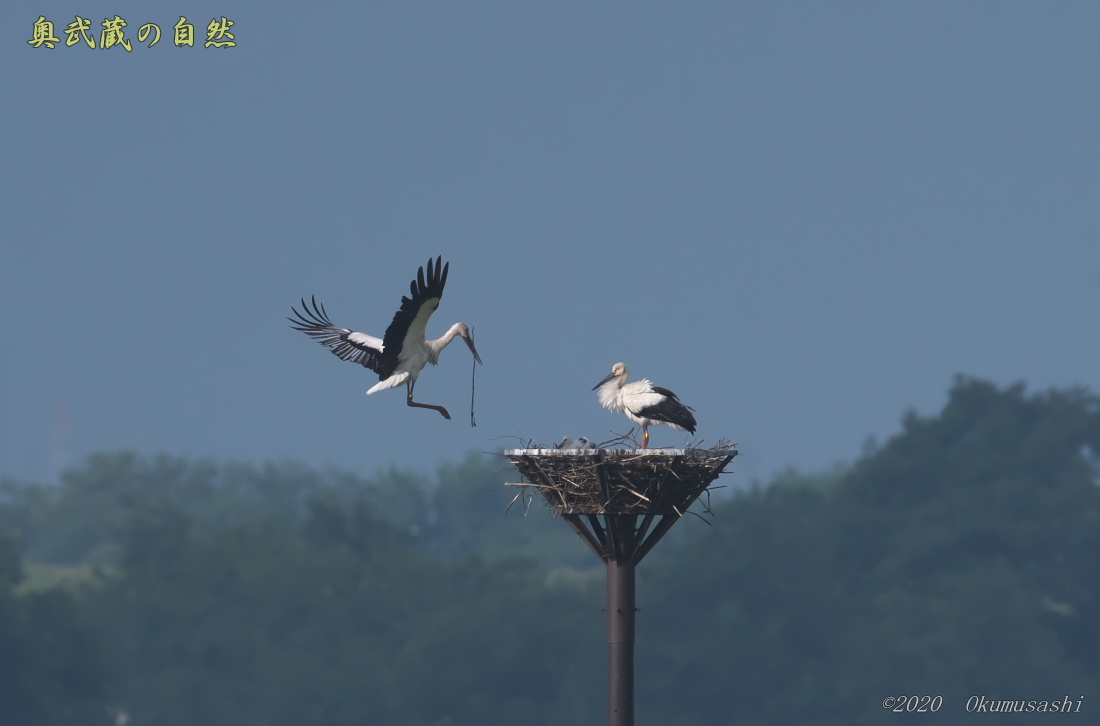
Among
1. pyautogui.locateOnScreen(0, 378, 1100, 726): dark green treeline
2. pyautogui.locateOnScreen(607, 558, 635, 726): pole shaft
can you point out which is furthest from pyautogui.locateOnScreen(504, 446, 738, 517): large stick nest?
pyautogui.locateOnScreen(0, 378, 1100, 726): dark green treeline

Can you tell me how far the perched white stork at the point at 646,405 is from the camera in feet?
79.0

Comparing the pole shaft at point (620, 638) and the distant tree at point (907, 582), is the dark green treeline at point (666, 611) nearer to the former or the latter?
the distant tree at point (907, 582)

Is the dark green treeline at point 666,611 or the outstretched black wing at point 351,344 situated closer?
the outstretched black wing at point 351,344

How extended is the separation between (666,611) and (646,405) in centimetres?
4927

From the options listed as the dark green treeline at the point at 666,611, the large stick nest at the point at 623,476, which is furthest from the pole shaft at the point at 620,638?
the dark green treeline at the point at 666,611

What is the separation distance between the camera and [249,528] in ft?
263

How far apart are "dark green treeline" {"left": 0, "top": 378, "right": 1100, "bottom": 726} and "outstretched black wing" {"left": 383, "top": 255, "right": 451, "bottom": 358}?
1860 inches

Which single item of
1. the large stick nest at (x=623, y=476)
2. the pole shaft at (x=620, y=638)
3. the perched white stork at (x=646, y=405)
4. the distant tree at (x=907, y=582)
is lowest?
the pole shaft at (x=620, y=638)

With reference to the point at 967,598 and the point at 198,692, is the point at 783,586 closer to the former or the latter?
the point at 967,598

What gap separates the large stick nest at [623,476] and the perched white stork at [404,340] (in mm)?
1462

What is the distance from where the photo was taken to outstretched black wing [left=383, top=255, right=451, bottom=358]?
20.5m

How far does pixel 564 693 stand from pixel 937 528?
1657cm

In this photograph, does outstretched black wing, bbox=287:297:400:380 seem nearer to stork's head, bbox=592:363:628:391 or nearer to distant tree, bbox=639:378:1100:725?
stork's head, bbox=592:363:628:391

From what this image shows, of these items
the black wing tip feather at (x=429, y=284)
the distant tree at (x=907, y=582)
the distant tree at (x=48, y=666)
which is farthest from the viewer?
the distant tree at (x=907, y=582)
